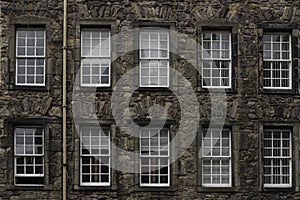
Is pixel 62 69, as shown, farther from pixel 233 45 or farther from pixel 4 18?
pixel 233 45

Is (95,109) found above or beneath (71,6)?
beneath

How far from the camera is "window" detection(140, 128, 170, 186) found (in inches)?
1232

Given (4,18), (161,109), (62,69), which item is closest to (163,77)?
(161,109)

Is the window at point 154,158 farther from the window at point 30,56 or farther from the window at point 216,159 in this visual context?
the window at point 30,56

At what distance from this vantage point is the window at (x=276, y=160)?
31.6 m

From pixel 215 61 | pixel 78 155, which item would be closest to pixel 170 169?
pixel 78 155

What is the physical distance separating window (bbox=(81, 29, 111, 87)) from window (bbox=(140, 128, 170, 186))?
209cm

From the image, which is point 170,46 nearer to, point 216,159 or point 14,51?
point 216,159

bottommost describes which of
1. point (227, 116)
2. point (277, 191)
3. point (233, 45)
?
point (277, 191)

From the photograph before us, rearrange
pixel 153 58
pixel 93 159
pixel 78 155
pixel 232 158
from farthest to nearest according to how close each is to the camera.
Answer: pixel 153 58
pixel 232 158
pixel 93 159
pixel 78 155

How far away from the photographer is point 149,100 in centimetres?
3138

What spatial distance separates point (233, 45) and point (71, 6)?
5.20 metres

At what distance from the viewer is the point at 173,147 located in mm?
31297

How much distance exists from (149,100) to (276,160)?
439 cm
